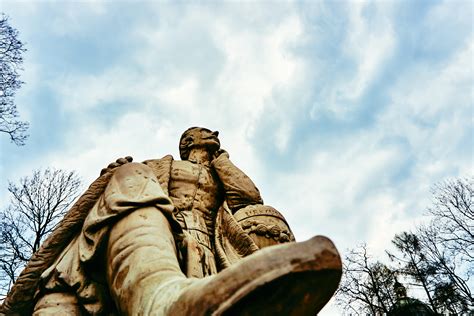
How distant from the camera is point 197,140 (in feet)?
12.2

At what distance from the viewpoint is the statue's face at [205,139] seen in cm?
371

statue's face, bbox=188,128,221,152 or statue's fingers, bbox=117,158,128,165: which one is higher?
statue's face, bbox=188,128,221,152

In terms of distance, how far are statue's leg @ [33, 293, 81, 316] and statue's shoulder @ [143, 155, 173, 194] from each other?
1091 mm

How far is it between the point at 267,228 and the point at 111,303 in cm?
121

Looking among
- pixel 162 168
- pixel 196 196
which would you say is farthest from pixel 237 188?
pixel 162 168

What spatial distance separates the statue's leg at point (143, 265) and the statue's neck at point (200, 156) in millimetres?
1741

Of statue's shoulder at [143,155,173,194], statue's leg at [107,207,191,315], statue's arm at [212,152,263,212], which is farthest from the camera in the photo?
statue's arm at [212,152,263,212]

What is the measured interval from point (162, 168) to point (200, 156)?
594 millimetres

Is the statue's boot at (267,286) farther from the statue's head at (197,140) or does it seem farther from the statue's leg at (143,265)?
the statue's head at (197,140)

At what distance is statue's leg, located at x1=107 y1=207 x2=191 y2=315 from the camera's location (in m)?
1.38

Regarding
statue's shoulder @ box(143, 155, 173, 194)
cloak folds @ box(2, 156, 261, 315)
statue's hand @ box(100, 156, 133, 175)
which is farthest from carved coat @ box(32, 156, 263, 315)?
statue's shoulder @ box(143, 155, 173, 194)

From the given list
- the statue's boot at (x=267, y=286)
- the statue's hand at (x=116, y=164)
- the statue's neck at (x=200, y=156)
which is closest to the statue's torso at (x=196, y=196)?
the statue's neck at (x=200, y=156)

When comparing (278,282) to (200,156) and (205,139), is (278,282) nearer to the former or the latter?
(200,156)

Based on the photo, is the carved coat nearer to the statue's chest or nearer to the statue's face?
the statue's chest
